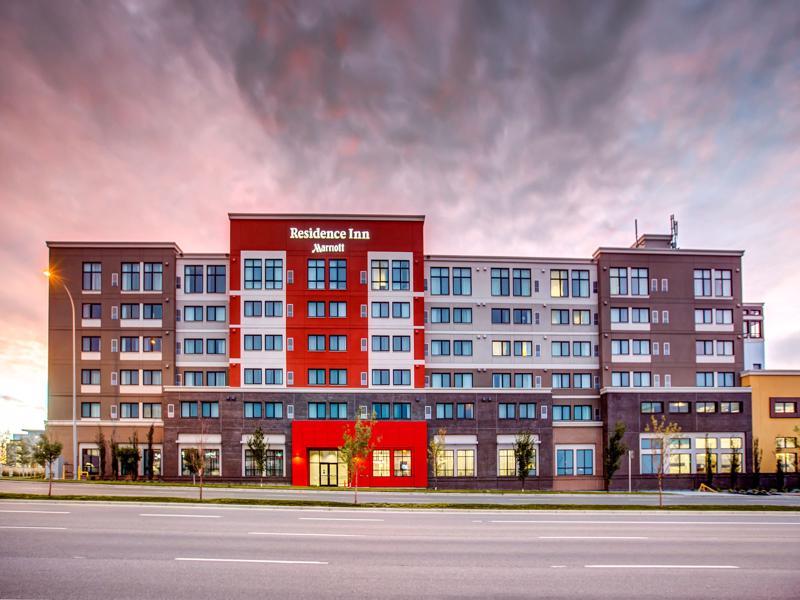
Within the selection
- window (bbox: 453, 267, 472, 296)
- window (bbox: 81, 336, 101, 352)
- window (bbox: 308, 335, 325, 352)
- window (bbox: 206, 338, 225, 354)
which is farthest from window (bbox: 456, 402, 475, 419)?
window (bbox: 81, 336, 101, 352)

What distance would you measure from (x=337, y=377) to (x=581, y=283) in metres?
24.1

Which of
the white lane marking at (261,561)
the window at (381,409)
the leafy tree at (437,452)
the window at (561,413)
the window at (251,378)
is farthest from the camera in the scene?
the window at (561,413)

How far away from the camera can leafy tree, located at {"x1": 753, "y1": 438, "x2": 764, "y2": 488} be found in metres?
48.1

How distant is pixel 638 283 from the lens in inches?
2030

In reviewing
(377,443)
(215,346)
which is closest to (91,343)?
(215,346)

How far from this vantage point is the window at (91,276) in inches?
1937

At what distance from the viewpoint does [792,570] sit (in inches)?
548

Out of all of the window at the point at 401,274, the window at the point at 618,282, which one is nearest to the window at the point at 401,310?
the window at the point at 401,274

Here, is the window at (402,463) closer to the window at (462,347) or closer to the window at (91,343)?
the window at (462,347)

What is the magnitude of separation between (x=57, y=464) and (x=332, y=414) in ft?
77.6

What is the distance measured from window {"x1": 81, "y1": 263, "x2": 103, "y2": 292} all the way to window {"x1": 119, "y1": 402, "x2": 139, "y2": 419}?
10.5 m

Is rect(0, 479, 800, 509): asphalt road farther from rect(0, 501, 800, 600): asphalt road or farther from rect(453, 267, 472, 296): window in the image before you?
rect(453, 267, 472, 296): window

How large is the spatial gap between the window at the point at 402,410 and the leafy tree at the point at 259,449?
36.3 ft

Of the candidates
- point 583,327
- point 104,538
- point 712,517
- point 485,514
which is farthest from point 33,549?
point 583,327
